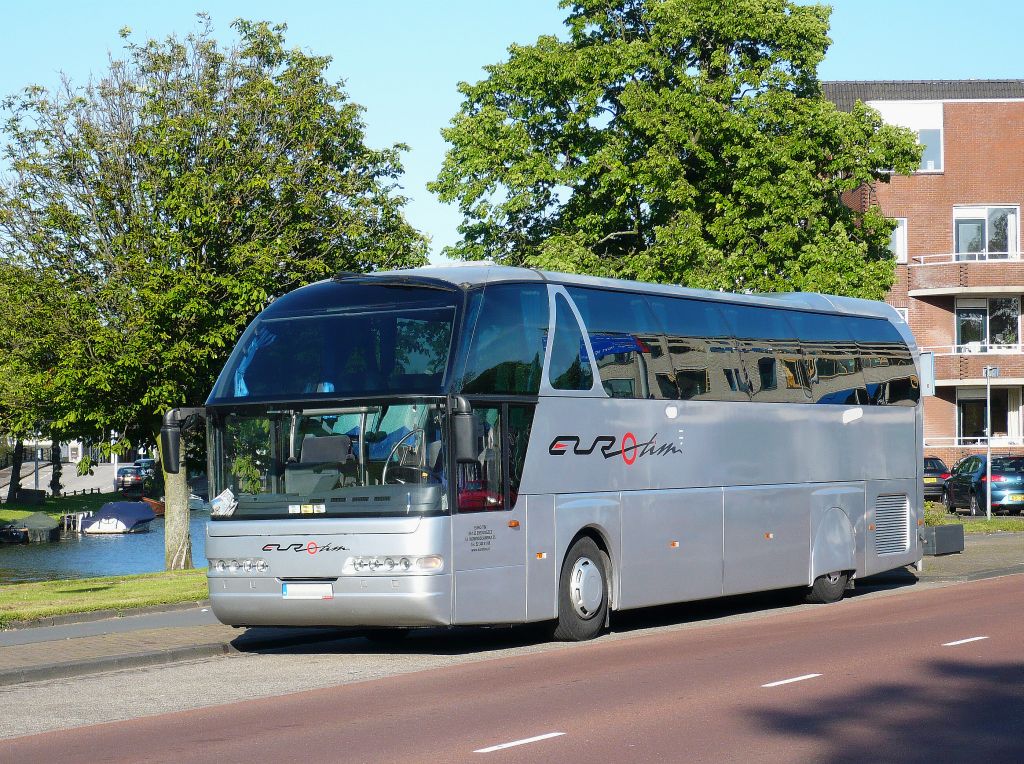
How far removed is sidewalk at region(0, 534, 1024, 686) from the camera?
1352 centimetres

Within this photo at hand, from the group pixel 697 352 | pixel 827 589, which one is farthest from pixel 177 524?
pixel 697 352

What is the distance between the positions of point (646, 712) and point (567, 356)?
5.67 m

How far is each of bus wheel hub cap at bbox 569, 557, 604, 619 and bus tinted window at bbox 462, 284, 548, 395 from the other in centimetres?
196

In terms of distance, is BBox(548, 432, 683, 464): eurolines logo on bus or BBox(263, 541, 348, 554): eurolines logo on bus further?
BBox(548, 432, 683, 464): eurolines logo on bus

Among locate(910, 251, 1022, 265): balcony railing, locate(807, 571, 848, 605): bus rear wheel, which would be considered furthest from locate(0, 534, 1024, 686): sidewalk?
locate(910, 251, 1022, 265): balcony railing

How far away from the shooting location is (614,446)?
51.6ft

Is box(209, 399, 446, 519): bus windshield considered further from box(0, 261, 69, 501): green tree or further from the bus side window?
box(0, 261, 69, 501): green tree

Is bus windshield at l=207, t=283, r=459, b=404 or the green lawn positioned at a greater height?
bus windshield at l=207, t=283, r=459, b=404

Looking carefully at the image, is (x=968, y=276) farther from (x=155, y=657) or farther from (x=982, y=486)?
(x=155, y=657)

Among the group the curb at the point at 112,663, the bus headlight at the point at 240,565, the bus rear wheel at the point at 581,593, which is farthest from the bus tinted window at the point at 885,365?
the curb at the point at 112,663

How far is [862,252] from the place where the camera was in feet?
120

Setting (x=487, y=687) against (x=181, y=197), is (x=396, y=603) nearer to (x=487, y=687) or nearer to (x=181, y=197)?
(x=487, y=687)

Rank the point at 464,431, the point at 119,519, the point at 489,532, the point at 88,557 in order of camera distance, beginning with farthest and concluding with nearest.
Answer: the point at 119,519, the point at 88,557, the point at 489,532, the point at 464,431

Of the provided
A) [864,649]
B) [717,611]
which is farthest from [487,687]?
[717,611]
